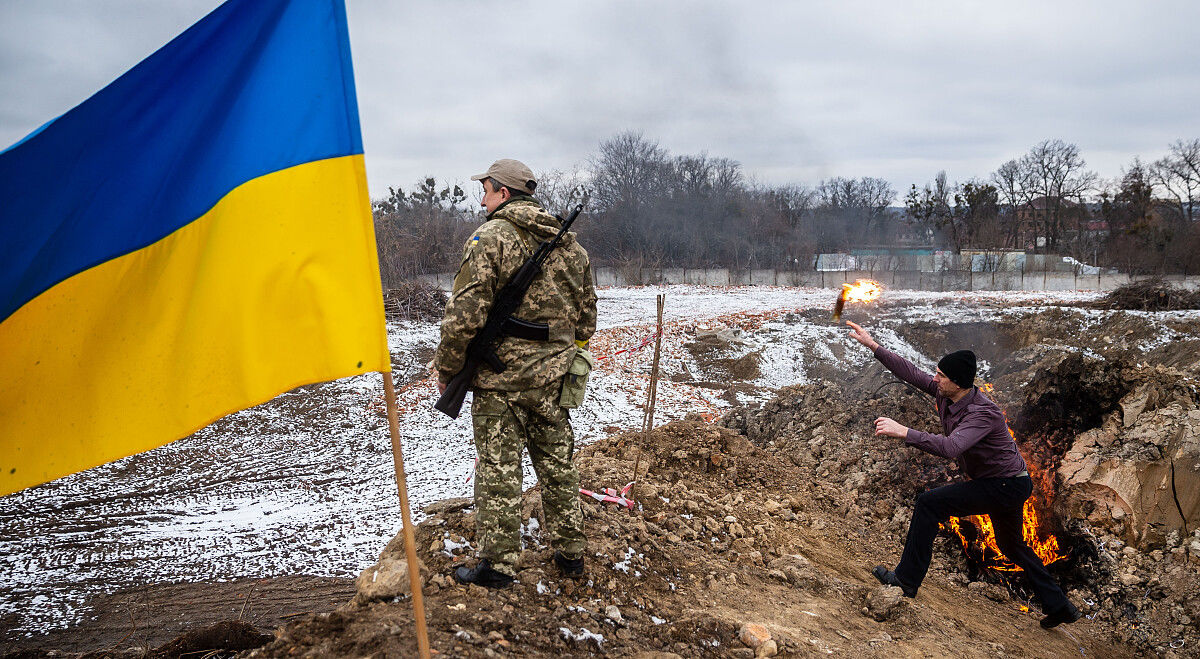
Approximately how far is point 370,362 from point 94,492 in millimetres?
7650

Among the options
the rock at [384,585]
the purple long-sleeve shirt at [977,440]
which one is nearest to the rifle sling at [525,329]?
the rock at [384,585]

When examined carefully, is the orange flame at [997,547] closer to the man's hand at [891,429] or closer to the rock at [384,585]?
the man's hand at [891,429]

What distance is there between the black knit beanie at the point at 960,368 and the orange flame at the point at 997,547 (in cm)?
128

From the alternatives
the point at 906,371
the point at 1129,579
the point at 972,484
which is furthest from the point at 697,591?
the point at 1129,579

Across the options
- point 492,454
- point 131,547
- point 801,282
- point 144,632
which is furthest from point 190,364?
point 801,282

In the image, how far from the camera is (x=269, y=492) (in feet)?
Result: 26.0

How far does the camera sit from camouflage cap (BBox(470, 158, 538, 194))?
3459 millimetres

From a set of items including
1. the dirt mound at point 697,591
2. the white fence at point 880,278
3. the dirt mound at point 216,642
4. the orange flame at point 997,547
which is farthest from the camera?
the white fence at point 880,278

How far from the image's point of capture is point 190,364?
7.63 ft

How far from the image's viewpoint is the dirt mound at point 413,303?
18.2m

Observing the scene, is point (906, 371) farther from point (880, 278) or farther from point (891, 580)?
point (880, 278)

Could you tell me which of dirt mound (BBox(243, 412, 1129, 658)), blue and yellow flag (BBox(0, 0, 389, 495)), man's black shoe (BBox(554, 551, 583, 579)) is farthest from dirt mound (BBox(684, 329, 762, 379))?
blue and yellow flag (BBox(0, 0, 389, 495))

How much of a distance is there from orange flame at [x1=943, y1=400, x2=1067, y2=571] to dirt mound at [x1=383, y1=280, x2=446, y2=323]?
1460cm

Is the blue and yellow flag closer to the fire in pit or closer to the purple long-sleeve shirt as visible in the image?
the purple long-sleeve shirt
